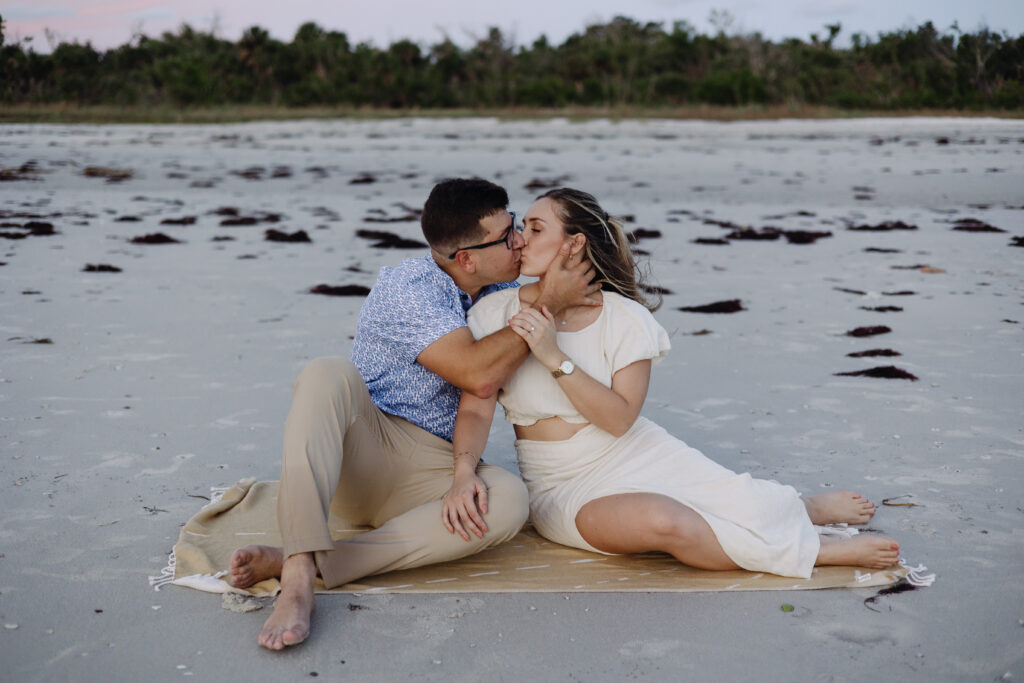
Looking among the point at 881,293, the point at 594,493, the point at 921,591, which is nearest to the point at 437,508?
the point at 594,493

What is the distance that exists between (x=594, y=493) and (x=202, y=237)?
754 centimetres

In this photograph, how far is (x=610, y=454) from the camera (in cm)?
318

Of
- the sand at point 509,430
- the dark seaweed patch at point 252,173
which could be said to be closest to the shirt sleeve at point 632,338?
the sand at point 509,430

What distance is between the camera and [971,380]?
16.5 feet

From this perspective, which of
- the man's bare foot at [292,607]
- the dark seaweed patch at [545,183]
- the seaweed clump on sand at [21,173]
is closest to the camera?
the man's bare foot at [292,607]

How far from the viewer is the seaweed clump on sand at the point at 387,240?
359 inches

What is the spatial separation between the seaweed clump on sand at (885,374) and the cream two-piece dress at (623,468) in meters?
2.24

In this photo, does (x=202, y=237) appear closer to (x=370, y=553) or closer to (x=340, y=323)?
(x=340, y=323)

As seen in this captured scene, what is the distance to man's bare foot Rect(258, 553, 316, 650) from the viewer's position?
2.55 meters

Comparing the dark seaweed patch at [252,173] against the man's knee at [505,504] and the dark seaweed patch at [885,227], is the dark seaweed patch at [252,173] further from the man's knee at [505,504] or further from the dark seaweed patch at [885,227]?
the man's knee at [505,504]

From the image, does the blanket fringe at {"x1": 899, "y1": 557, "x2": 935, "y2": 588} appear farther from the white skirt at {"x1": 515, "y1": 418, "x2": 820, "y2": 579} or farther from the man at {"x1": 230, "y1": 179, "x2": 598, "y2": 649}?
the man at {"x1": 230, "y1": 179, "x2": 598, "y2": 649}

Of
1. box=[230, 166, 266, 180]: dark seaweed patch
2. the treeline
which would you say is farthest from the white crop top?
the treeline

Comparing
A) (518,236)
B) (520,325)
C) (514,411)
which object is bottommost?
(514,411)

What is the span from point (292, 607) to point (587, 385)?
107 cm
